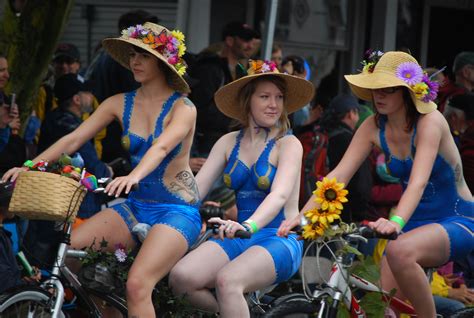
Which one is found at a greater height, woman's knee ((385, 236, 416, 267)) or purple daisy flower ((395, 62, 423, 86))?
purple daisy flower ((395, 62, 423, 86))

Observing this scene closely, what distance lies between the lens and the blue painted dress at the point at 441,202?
6.75 meters

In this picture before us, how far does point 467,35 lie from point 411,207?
10.6m

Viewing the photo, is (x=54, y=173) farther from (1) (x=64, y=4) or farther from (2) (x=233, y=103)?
(1) (x=64, y=4)

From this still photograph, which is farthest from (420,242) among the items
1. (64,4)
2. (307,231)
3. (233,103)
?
(64,4)

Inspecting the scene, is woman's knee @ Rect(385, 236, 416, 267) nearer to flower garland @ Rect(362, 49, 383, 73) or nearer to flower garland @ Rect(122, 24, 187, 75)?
flower garland @ Rect(362, 49, 383, 73)

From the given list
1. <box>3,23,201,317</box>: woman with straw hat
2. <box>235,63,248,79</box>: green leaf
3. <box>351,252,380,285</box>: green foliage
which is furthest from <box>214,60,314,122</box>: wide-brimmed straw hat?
<box>351,252,380,285</box>: green foliage

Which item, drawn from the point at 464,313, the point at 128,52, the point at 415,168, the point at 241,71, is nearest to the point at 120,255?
the point at 128,52

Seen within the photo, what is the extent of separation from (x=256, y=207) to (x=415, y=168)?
1.01 metres

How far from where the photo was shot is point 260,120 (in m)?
6.84

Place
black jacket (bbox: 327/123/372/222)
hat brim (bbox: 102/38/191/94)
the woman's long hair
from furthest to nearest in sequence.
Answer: black jacket (bbox: 327/123/372/222) → the woman's long hair → hat brim (bbox: 102/38/191/94)

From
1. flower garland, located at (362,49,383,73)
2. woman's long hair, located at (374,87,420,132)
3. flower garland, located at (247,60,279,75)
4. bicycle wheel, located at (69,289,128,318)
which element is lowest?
bicycle wheel, located at (69,289,128,318)

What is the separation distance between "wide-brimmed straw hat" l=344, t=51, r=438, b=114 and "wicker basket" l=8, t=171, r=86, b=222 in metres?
1.91

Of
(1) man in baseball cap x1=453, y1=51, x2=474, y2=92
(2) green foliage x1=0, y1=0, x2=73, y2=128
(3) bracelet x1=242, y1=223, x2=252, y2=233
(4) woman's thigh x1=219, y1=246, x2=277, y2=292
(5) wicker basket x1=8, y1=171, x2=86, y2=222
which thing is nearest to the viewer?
(5) wicker basket x1=8, y1=171, x2=86, y2=222

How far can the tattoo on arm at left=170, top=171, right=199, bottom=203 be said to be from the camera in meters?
6.62
